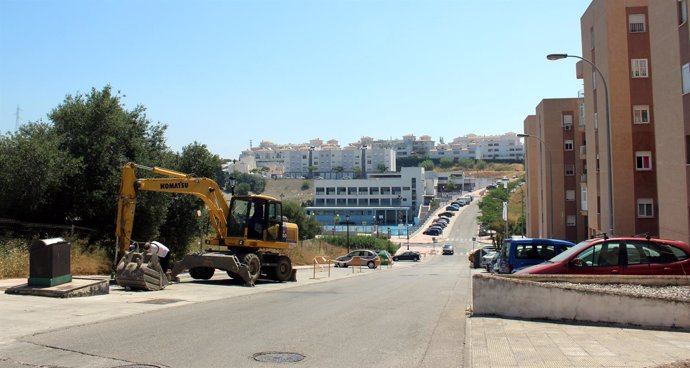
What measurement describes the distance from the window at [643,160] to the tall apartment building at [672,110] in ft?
Result: 30.7

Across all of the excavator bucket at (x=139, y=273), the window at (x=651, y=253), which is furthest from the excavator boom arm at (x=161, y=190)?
the window at (x=651, y=253)

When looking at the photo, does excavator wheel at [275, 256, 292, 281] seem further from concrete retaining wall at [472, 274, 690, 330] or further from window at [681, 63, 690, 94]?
window at [681, 63, 690, 94]

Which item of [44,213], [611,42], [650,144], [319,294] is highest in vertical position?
[611,42]

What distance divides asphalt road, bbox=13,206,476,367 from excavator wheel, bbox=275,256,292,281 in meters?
8.58

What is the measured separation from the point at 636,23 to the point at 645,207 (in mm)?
10639

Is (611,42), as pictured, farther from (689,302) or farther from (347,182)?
(347,182)

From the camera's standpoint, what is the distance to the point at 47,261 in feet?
51.1

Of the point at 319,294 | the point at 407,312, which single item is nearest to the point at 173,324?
the point at 407,312

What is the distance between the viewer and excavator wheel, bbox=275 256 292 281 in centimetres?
2498

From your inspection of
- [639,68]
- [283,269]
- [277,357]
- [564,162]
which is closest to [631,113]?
[639,68]

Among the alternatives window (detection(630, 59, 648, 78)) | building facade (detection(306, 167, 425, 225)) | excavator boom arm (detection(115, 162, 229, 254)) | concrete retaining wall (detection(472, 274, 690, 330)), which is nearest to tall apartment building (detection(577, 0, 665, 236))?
window (detection(630, 59, 648, 78))

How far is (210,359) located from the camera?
8508 mm

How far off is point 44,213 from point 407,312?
19.4 metres

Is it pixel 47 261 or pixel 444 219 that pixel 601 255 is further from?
pixel 444 219
